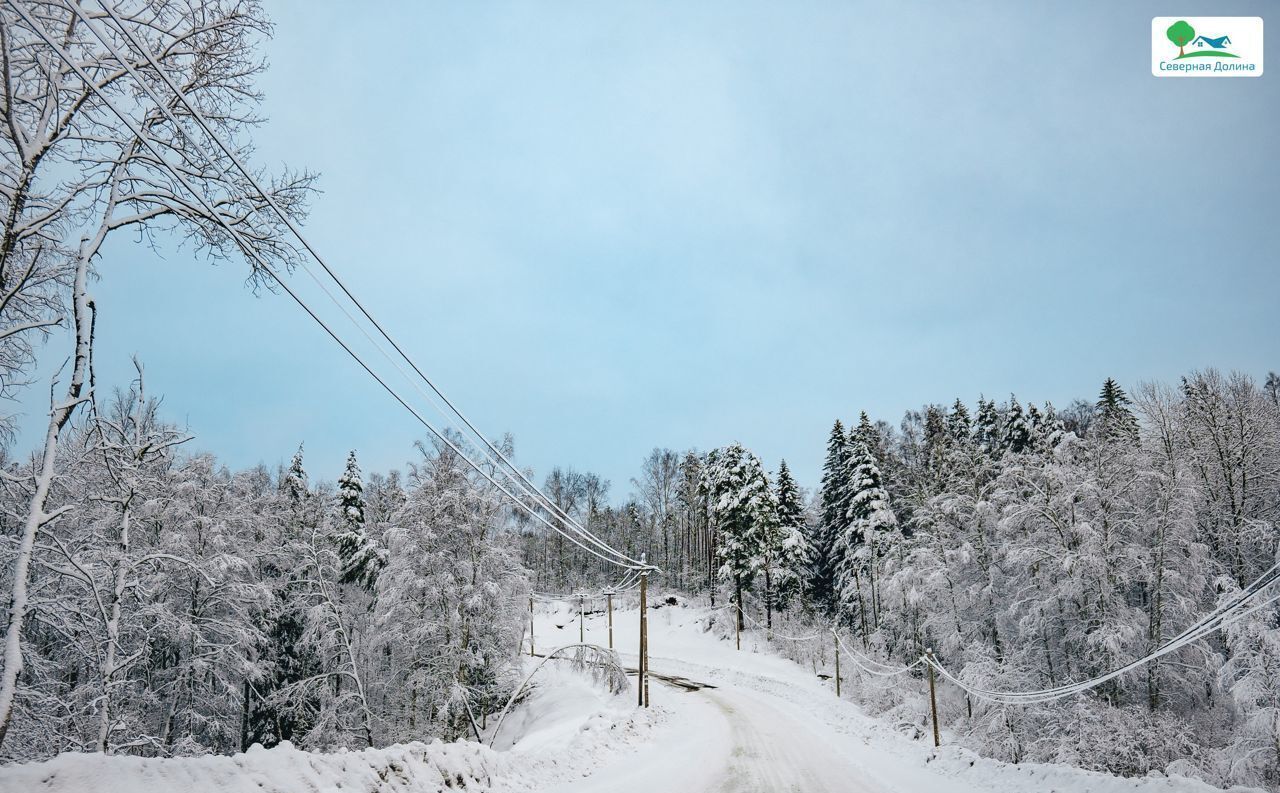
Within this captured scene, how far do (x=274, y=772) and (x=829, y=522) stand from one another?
145ft

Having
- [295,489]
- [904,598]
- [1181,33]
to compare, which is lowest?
[904,598]

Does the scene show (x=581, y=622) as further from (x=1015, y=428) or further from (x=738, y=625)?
(x=1015, y=428)

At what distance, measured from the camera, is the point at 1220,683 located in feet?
44.8

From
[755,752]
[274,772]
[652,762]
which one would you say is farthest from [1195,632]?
[274,772]

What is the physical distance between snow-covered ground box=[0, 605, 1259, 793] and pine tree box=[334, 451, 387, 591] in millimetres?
10137

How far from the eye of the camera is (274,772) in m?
5.94

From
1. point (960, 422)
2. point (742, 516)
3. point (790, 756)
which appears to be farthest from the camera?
point (960, 422)

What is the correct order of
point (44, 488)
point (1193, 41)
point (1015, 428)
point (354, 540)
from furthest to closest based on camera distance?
1. point (1015, 428)
2. point (354, 540)
3. point (1193, 41)
4. point (44, 488)

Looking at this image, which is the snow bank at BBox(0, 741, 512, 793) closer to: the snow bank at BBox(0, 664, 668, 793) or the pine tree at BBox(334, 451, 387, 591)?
the snow bank at BBox(0, 664, 668, 793)

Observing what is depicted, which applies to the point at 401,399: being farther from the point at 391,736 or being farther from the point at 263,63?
the point at 391,736

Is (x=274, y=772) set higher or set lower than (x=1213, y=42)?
lower

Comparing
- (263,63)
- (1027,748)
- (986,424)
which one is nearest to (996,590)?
(1027,748)

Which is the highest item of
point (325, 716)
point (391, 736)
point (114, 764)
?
point (114, 764)

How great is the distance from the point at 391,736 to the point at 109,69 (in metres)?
24.2
